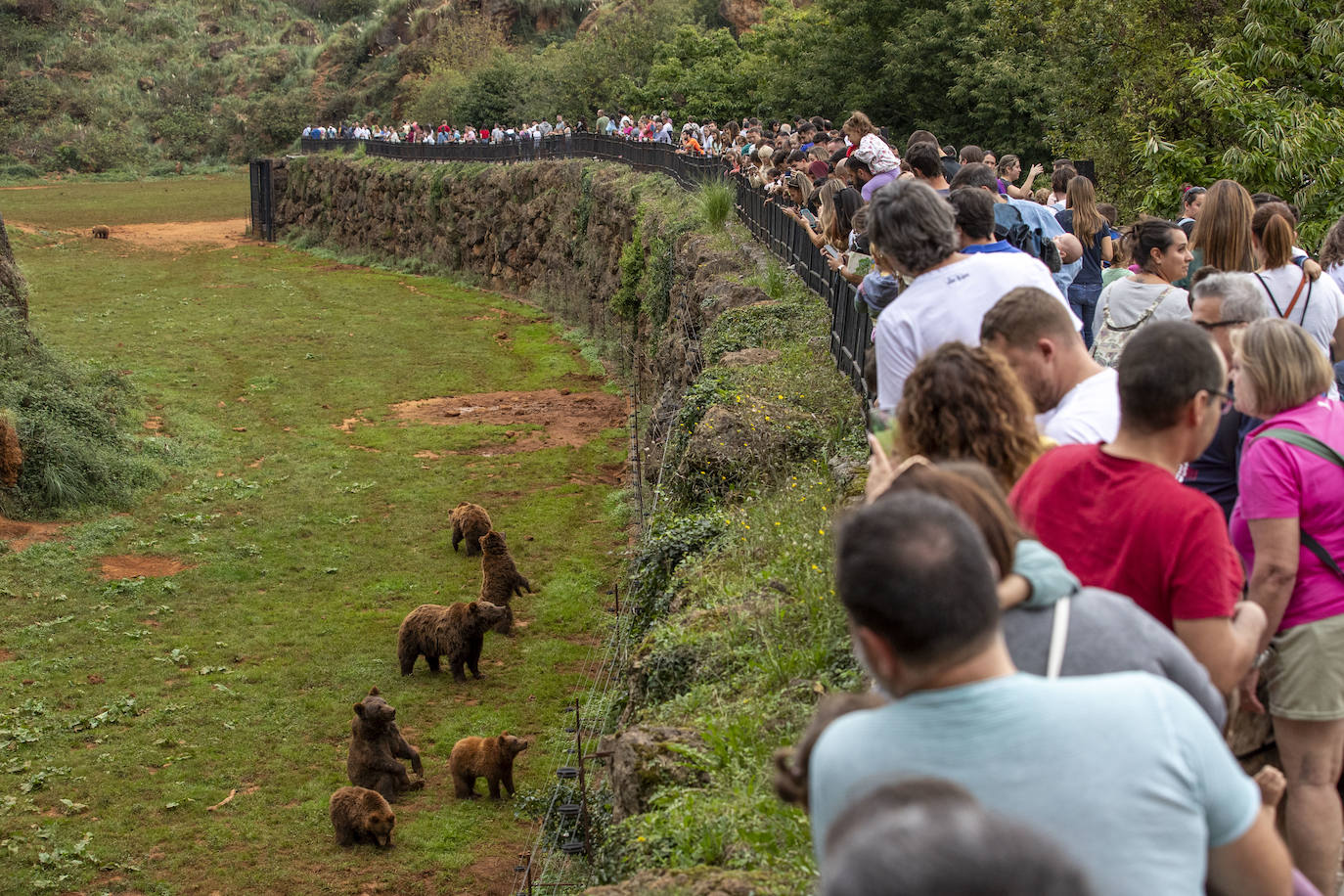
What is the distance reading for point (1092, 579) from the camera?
10.3ft

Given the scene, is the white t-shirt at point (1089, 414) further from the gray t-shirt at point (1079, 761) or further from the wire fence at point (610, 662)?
the wire fence at point (610, 662)

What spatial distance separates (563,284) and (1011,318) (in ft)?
102

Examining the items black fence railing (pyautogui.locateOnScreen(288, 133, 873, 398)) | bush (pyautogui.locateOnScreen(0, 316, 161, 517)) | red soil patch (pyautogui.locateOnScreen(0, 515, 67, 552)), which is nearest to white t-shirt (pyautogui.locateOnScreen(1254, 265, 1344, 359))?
black fence railing (pyautogui.locateOnScreen(288, 133, 873, 398))

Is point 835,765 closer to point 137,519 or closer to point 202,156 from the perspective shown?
point 137,519

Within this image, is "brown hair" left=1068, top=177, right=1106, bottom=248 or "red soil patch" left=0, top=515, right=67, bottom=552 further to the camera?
"red soil patch" left=0, top=515, right=67, bottom=552

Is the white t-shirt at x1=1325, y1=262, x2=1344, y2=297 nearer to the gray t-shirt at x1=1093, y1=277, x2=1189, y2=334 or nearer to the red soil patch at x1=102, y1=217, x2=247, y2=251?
the gray t-shirt at x1=1093, y1=277, x2=1189, y2=334

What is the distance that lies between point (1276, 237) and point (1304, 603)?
8.44 feet

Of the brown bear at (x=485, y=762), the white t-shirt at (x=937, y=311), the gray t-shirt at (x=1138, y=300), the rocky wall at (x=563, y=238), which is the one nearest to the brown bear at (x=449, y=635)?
the brown bear at (x=485, y=762)

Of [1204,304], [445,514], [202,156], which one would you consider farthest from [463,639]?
[202,156]

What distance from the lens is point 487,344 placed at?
30844 mm

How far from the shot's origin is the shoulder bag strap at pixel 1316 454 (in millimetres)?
3691

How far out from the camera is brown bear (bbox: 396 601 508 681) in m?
12.8

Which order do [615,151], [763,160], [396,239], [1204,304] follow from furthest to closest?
1. [396,239]
2. [615,151]
3. [763,160]
4. [1204,304]

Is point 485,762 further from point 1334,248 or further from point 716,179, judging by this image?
point 716,179
